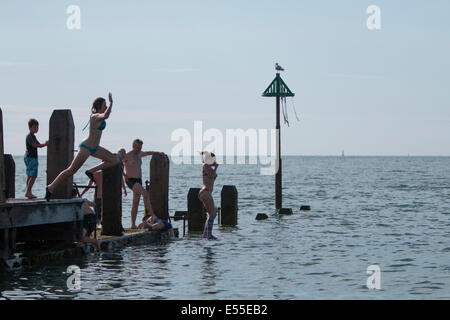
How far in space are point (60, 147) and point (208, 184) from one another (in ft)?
18.3

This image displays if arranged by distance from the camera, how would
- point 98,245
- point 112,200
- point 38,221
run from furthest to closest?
point 112,200 < point 98,245 < point 38,221

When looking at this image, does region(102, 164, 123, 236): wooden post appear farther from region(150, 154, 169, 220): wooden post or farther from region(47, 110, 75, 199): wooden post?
region(150, 154, 169, 220): wooden post

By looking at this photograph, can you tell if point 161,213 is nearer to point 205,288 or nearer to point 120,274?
point 120,274

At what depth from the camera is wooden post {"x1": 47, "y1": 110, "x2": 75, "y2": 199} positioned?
13.6 m

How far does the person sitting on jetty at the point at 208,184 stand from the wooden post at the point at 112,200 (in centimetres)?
244

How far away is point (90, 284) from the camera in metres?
12.5

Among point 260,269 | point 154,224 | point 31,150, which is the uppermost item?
point 31,150

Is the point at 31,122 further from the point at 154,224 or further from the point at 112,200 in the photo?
the point at 154,224

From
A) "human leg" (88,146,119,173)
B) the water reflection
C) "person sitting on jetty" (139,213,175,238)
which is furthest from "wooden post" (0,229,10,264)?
"person sitting on jetty" (139,213,175,238)

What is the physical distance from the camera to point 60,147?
13688mm

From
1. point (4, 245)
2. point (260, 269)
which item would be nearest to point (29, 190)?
point (4, 245)

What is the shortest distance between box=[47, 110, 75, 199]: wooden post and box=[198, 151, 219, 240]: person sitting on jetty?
14.1 feet
